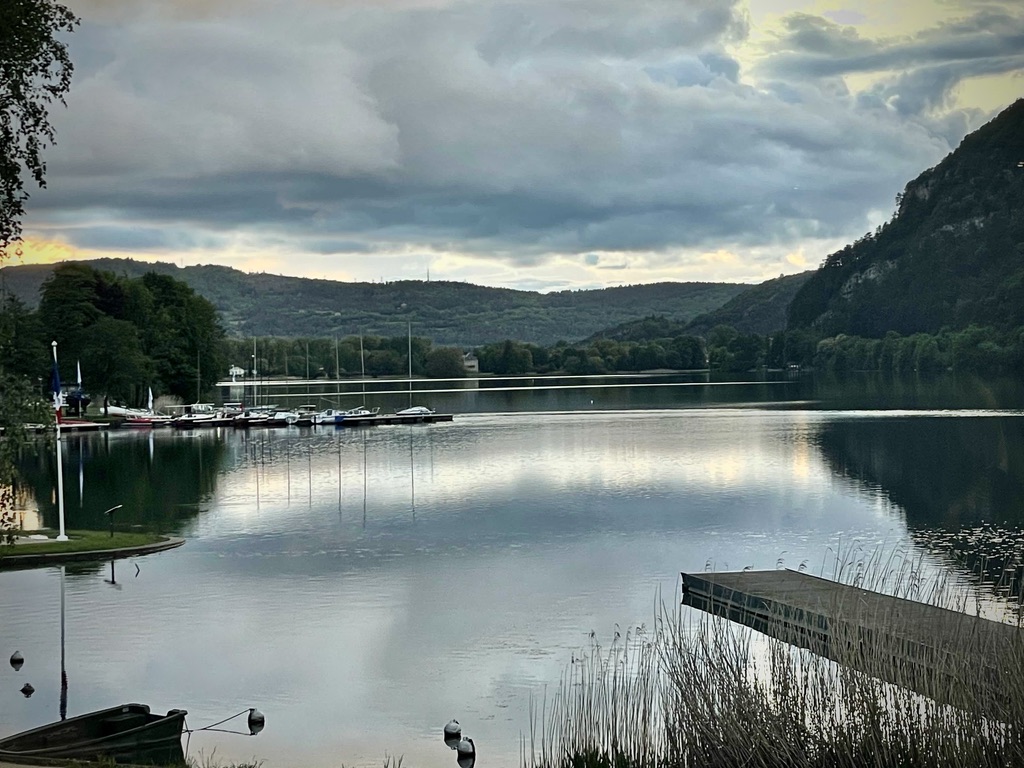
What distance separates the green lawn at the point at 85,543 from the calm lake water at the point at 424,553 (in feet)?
3.60

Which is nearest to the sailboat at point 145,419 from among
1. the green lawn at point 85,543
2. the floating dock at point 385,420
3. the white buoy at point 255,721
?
the floating dock at point 385,420

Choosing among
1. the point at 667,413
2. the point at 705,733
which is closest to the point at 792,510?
the point at 705,733

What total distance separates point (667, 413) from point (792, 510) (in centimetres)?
5730

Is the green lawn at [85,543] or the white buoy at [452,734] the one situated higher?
the green lawn at [85,543]

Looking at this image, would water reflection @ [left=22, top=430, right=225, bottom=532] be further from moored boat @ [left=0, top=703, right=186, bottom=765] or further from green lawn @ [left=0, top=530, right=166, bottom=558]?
moored boat @ [left=0, top=703, right=186, bottom=765]

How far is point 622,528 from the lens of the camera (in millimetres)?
37438

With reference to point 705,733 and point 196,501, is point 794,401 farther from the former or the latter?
point 705,733

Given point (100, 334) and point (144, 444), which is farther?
point (100, 334)

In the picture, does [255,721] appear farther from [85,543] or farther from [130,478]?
[130,478]

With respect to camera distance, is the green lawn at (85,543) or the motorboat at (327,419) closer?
the green lawn at (85,543)

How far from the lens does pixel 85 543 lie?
31969 millimetres

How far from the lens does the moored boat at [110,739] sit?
1276 cm

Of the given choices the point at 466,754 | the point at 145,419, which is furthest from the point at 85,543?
the point at 145,419

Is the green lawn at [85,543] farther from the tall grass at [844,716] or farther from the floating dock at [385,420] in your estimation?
the floating dock at [385,420]
